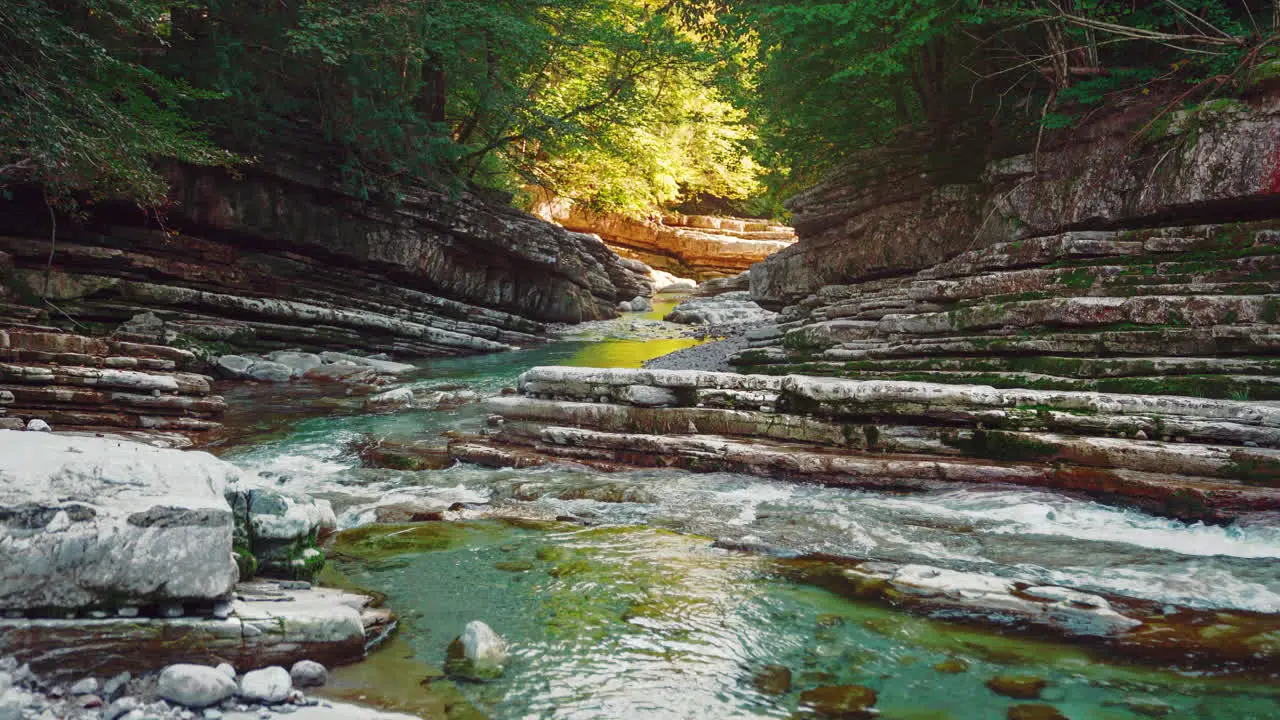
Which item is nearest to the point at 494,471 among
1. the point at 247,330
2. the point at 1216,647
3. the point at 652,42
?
the point at 1216,647

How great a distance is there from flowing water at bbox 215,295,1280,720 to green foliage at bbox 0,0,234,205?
4461mm

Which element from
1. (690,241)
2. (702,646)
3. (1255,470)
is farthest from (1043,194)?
(690,241)

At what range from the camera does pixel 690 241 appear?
132 feet

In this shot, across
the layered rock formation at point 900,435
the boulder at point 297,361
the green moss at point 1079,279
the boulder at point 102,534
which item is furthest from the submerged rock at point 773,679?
the boulder at point 297,361

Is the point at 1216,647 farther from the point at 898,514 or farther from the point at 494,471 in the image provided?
the point at 494,471

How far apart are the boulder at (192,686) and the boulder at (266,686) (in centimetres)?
6

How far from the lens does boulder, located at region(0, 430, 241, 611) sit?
2646 mm

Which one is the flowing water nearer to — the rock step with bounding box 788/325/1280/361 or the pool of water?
the pool of water

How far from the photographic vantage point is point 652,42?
66.5ft

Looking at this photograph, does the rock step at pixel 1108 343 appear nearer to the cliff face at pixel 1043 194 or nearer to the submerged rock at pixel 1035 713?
the cliff face at pixel 1043 194

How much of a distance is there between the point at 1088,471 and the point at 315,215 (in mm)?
16432

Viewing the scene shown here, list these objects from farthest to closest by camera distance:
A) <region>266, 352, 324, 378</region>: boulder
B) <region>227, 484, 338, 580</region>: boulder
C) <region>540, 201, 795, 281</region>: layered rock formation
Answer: <region>540, 201, 795, 281</region>: layered rock formation, <region>266, 352, 324, 378</region>: boulder, <region>227, 484, 338, 580</region>: boulder

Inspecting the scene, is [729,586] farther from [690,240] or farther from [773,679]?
[690,240]

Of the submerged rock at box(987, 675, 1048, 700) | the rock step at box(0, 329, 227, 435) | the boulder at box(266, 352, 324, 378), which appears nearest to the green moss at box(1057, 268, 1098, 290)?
the submerged rock at box(987, 675, 1048, 700)
